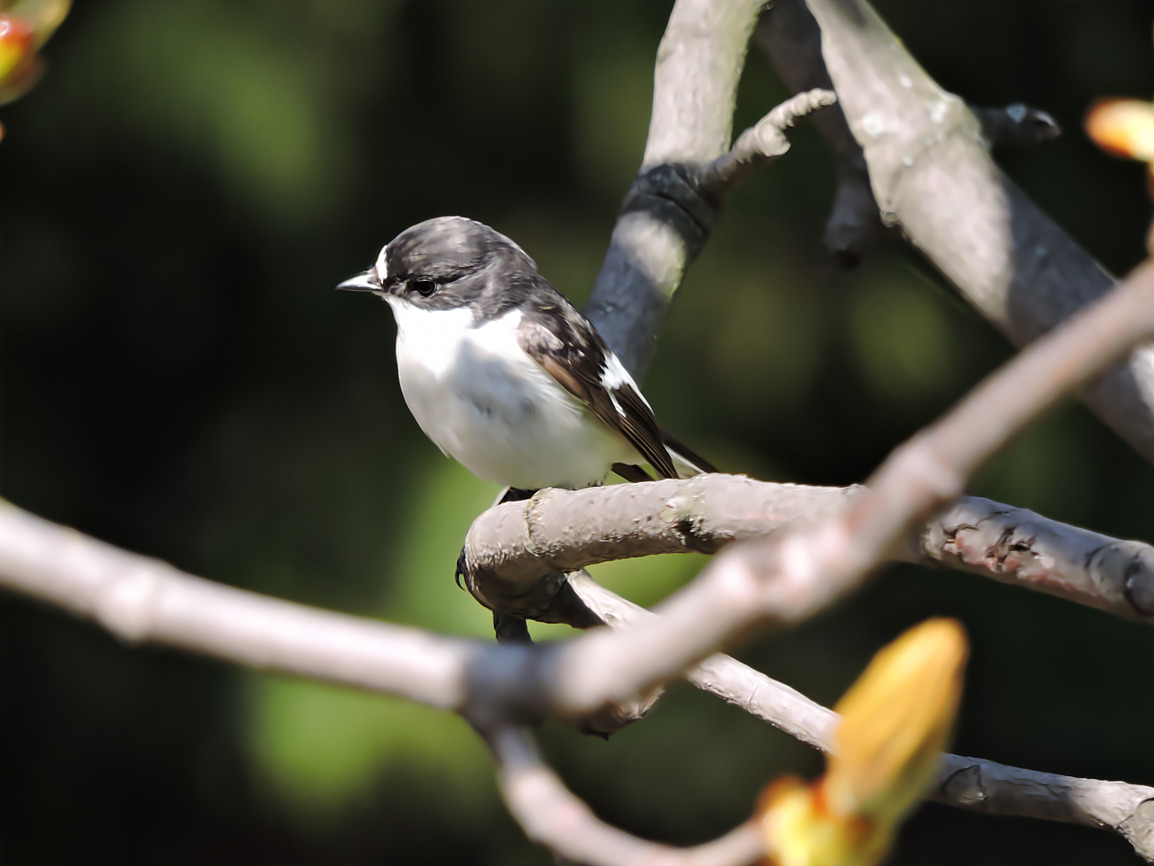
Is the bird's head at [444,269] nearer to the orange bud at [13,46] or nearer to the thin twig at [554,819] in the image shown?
the orange bud at [13,46]

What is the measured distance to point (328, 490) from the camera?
2.64 meters

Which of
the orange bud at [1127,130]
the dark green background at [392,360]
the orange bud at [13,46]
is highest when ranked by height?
the orange bud at [1127,130]

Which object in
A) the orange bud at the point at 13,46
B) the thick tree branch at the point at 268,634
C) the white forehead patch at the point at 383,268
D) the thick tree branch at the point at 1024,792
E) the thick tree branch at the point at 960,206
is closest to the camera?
the thick tree branch at the point at 268,634

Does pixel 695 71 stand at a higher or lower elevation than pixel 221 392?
higher

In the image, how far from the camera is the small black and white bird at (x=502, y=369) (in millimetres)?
1613

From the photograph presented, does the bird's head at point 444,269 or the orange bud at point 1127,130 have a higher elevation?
the orange bud at point 1127,130

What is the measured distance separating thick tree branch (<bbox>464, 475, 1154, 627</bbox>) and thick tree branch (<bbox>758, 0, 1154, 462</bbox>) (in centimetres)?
83

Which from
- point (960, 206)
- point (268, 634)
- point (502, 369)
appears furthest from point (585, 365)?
point (268, 634)

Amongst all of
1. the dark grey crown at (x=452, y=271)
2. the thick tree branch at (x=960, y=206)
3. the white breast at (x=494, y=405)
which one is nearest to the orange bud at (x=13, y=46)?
the white breast at (x=494, y=405)

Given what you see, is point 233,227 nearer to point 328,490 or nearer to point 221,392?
point 221,392

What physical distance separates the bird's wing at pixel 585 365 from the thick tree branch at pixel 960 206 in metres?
0.51

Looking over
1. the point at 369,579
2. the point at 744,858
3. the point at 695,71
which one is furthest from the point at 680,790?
the point at 744,858

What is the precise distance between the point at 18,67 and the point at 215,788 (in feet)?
8.43

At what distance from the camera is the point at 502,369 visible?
1.63 m
